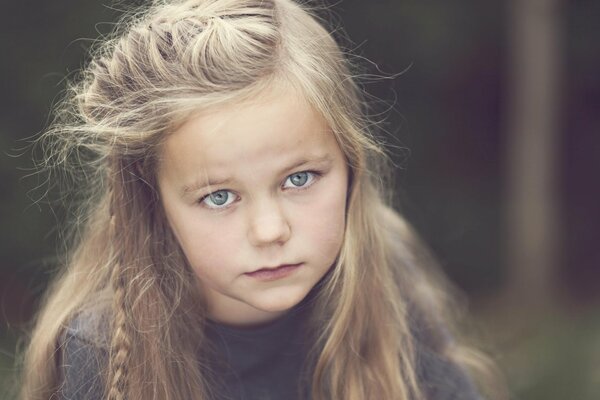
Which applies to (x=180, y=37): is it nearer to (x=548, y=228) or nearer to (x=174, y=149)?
(x=174, y=149)

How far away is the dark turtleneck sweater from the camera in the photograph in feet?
6.27

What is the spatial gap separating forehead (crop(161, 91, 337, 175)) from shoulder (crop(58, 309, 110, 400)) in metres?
0.42

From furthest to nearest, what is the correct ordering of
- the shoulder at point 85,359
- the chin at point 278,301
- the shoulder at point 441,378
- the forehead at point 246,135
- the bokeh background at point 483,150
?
the bokeh background at point 483,150, the shoulder at point 441,378, the shoulder at point 85,359, the chin at point 278,301, the forehead at point 246,135

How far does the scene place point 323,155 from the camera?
5.82 ft

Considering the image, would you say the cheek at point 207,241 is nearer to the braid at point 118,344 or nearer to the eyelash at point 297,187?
the eyelash at point 297,187

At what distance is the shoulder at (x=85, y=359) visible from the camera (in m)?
1.91

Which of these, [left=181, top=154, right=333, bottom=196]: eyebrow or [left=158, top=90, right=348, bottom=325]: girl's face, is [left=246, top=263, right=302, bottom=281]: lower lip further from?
[left=181, top=154, right=333, bottom=196]: eyebrow

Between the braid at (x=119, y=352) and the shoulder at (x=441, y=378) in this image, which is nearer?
the braid at (x=119, y=352)

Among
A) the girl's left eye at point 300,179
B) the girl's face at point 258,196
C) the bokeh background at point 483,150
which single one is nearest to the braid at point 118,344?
the girl's face at point 258,196

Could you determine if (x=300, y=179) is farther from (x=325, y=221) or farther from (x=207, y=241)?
(x=207, y=241)

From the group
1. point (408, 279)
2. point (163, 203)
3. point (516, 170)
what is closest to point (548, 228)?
point (516, 170)

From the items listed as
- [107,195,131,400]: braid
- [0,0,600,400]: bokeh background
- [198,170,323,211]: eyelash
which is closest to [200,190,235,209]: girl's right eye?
[198,170,323,211]: eyelash

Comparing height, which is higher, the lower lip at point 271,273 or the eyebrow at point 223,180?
the eyebrow at point 223,180

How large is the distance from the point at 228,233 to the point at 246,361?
1.29 feet
